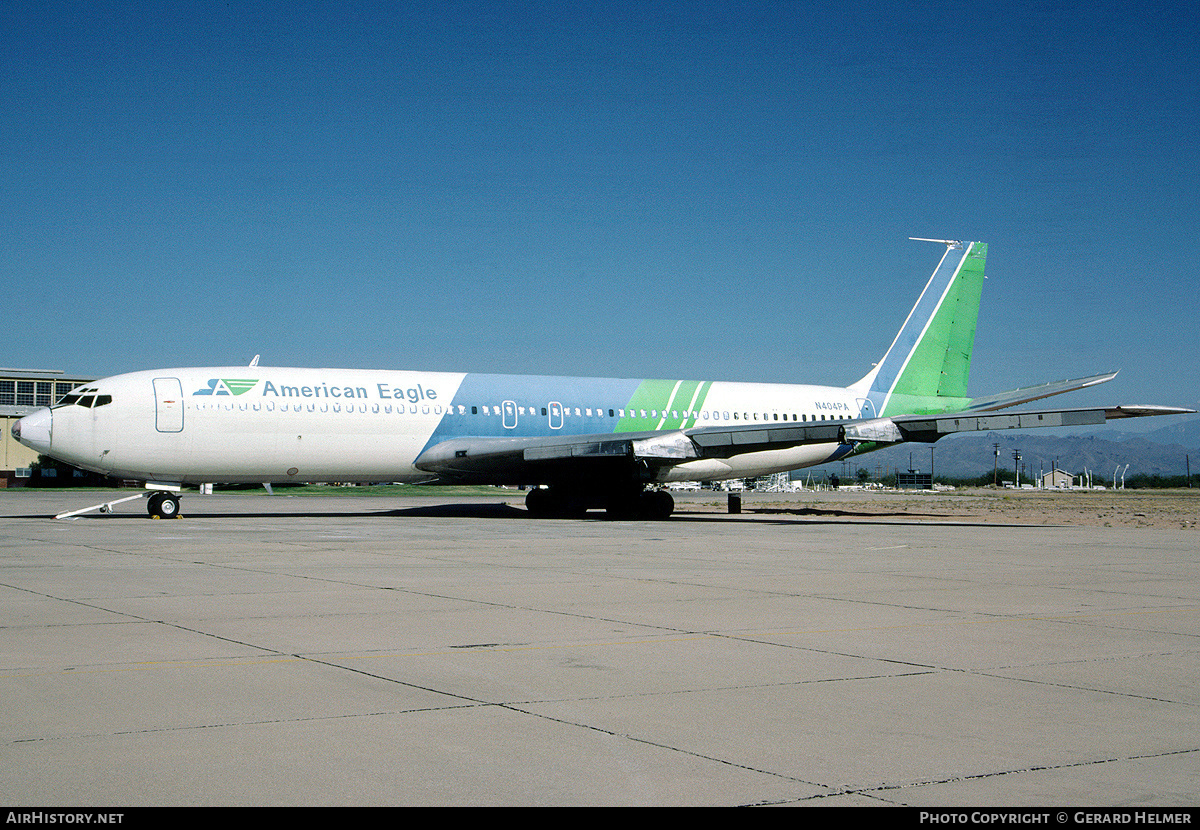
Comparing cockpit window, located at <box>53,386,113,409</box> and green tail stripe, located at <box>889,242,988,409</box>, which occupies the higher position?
green tail stripe, located at <box>889,242,988,409</box>

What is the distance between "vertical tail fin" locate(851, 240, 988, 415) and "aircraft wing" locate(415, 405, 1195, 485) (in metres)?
8.49

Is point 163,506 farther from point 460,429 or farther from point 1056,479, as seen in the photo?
point 1056,479

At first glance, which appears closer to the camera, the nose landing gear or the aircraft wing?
the nose landing gear

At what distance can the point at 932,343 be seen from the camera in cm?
3769

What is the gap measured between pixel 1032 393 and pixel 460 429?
55.2 ft

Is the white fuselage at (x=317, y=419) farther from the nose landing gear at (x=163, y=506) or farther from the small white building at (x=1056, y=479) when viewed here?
the small white building at (x=1056, y=479)

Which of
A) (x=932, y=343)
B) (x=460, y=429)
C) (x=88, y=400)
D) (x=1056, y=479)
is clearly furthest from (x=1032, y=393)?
(x=1056, y=479)

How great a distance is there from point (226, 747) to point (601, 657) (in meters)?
3.26

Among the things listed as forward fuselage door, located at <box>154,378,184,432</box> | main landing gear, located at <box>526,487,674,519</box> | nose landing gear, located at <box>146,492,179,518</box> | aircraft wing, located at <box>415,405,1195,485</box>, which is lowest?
main landing gear, located at <box>526,487,674,519</box>

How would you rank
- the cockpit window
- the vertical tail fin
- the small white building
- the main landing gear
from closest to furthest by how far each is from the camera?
the cockpit window, the main landing gear, the vertical tail fin, the small white building

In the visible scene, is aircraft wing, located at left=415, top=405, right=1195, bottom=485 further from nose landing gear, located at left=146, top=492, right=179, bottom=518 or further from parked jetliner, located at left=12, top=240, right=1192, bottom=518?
nose landing gear, located at left=146, top=492, right=179, bottom=518

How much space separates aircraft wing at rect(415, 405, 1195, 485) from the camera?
28078 mm

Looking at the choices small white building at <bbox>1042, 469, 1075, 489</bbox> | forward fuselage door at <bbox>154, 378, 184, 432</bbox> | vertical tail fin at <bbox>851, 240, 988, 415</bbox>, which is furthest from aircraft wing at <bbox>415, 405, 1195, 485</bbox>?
small white building at <bbox>1042, 469, 1075, 489</bbox>

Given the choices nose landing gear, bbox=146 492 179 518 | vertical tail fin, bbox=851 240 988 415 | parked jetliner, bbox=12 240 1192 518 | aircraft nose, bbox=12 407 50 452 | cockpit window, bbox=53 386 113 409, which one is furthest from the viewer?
vertical tail fin, bbox=851 240 988 415
